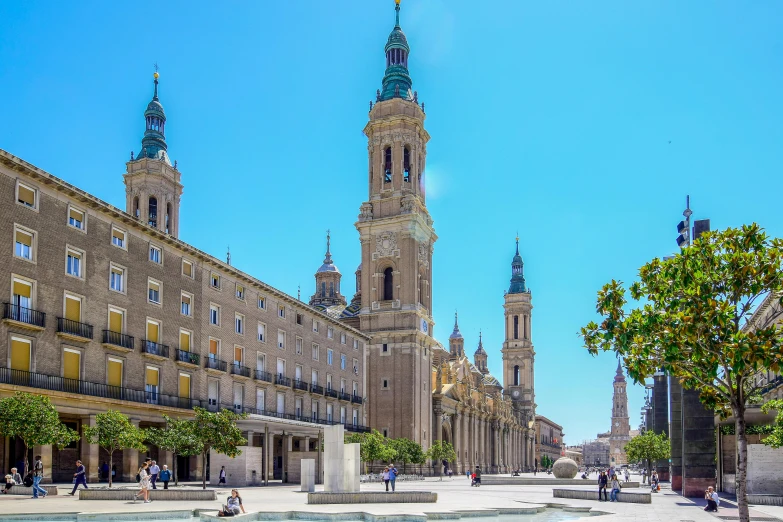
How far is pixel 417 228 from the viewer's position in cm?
8712

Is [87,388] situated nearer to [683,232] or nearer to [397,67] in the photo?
[683,232]

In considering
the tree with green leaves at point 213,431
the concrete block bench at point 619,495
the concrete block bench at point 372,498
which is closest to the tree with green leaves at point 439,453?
the concrete block bench at point 619,495

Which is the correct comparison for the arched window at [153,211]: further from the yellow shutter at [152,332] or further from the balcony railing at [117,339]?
the balcony railing at [117,339]

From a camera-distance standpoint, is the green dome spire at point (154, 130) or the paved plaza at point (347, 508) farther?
the green dome spire at point (154, 130)

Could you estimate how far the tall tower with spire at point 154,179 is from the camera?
79938 mm

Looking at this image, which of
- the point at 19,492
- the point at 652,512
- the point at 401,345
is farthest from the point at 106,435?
the point at 401,345

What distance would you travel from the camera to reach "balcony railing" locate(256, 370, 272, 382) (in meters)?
57.0

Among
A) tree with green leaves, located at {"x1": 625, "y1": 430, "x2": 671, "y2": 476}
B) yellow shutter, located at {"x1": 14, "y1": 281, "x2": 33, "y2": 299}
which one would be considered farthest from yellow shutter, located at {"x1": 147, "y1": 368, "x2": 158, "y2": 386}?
tree with green leaves, located at {"x1": 625, "y1": 430, "x2": 671, "y2": 476}

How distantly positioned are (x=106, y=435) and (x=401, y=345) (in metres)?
51.1

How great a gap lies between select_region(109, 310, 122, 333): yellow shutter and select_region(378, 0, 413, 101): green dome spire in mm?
52288

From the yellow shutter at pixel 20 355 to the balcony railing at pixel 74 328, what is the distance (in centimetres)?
202

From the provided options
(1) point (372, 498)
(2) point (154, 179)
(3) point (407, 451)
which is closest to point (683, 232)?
(1) point (372, 498)

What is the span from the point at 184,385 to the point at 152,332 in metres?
4.35

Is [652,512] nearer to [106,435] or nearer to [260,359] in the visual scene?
[106,435]
